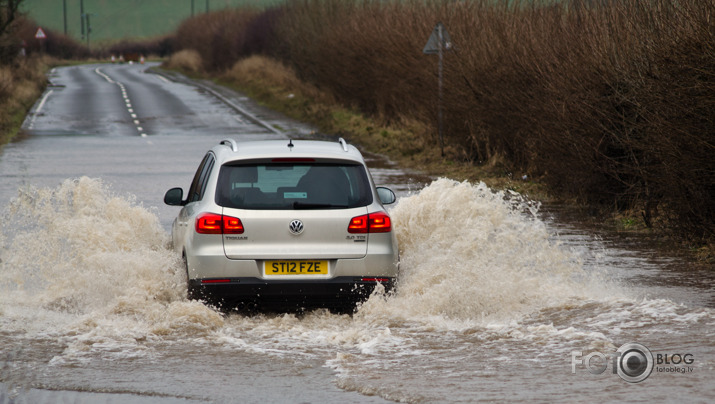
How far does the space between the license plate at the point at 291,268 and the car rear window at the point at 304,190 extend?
47 centimetres

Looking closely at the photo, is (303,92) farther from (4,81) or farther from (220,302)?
(220,302)

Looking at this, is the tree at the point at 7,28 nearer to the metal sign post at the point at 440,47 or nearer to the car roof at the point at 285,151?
the metal sign post at the point at 440,47

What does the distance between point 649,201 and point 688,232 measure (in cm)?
140

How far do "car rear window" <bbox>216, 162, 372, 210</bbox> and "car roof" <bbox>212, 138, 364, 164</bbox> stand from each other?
7 centimetres

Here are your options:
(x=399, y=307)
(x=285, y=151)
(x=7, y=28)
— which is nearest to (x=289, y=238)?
(x=285, y=151)

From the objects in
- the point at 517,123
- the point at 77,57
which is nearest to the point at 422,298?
the point at 517,123

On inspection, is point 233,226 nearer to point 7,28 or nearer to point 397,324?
point 397,324

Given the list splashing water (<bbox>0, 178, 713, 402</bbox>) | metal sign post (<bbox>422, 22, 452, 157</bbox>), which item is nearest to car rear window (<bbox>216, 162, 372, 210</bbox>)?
splashing water (<bbox>0, 178, 713, 402</bbox>)

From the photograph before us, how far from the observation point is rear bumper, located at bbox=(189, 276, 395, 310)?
8.28 meters

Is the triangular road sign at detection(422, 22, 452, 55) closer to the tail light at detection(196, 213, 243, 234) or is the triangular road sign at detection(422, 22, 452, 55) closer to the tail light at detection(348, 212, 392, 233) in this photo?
the tail light at detection(348, 212, 392, 233)

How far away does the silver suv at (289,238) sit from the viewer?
832cm

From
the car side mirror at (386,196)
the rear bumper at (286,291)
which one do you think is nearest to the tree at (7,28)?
the car side mirror at (386,196)

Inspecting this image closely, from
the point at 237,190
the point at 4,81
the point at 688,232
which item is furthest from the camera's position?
the point at 4,81

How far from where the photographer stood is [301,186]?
878 cm
